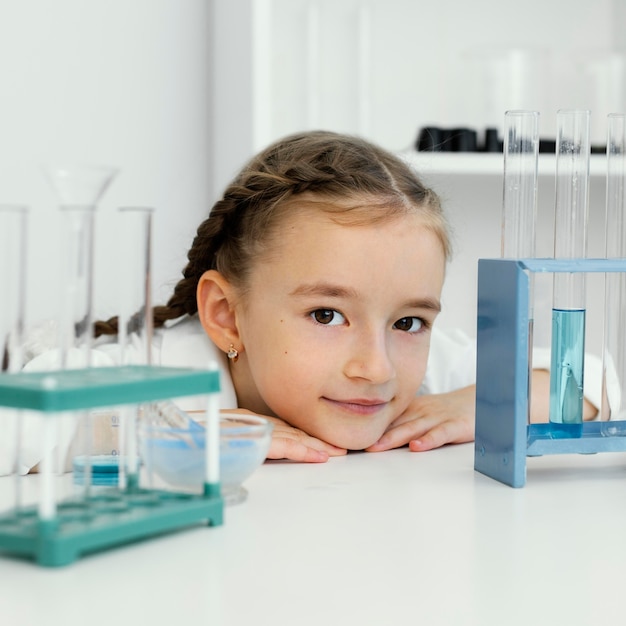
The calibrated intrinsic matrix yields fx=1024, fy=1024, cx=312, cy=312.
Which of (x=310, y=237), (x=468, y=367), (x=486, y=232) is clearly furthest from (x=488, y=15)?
(x=310, y=237)

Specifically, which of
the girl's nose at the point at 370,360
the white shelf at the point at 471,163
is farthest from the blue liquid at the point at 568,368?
the white shelf at the point at 471,163

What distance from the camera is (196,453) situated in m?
0.75

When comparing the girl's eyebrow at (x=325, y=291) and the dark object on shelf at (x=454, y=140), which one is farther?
the dark object on shelf at (x=454, y=140)

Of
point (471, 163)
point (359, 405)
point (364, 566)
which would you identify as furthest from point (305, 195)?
point (471, 163)

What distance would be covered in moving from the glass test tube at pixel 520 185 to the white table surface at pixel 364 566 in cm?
22

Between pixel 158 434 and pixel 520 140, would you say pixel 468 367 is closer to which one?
pixel 520 140

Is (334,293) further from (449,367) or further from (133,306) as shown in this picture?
(449,367)

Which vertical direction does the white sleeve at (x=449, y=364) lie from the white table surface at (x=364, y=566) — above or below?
above

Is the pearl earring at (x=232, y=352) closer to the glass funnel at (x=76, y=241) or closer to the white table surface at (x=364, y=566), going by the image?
the white table surface at (x=364, y=566)

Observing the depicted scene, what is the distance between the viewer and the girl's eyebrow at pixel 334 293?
1.05m

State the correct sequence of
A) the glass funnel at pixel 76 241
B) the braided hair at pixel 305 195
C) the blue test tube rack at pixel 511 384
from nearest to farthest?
the glass funnel at pixel 76 241 → the blue test tube rack at pixel 511 384 → the braided hair at pixel 305 195

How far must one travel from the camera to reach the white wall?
74.6 inches

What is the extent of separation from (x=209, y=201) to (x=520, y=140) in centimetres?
124

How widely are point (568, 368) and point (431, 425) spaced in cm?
24
